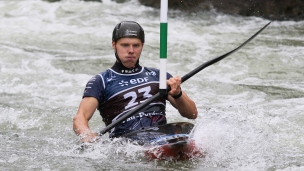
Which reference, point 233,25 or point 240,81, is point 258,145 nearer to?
point 240,81

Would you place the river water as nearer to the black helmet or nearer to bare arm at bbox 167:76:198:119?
bare arm at bbox 167:76:198:119

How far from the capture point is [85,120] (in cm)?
Result: 516

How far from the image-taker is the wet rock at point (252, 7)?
1275 centimetres

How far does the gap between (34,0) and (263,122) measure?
27.6 feet

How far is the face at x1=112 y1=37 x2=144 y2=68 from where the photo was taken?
529 centimetres

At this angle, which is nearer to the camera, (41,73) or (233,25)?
(41,73)

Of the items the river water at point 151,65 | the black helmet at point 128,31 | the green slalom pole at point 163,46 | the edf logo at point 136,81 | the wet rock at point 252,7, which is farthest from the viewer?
the wet rock at point 252,7

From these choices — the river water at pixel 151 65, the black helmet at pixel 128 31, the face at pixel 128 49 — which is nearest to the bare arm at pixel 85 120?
the river water at pixel 151 65

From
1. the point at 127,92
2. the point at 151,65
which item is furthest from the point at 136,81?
the point at 151,65

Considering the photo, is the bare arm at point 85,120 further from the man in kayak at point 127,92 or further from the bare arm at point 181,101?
the bare arm at point 181,101

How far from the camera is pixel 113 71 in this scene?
17.9 feet

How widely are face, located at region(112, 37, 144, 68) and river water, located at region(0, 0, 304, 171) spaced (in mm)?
661

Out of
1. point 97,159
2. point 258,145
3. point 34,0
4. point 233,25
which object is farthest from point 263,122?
point 34,0

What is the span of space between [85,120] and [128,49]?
67 cm
